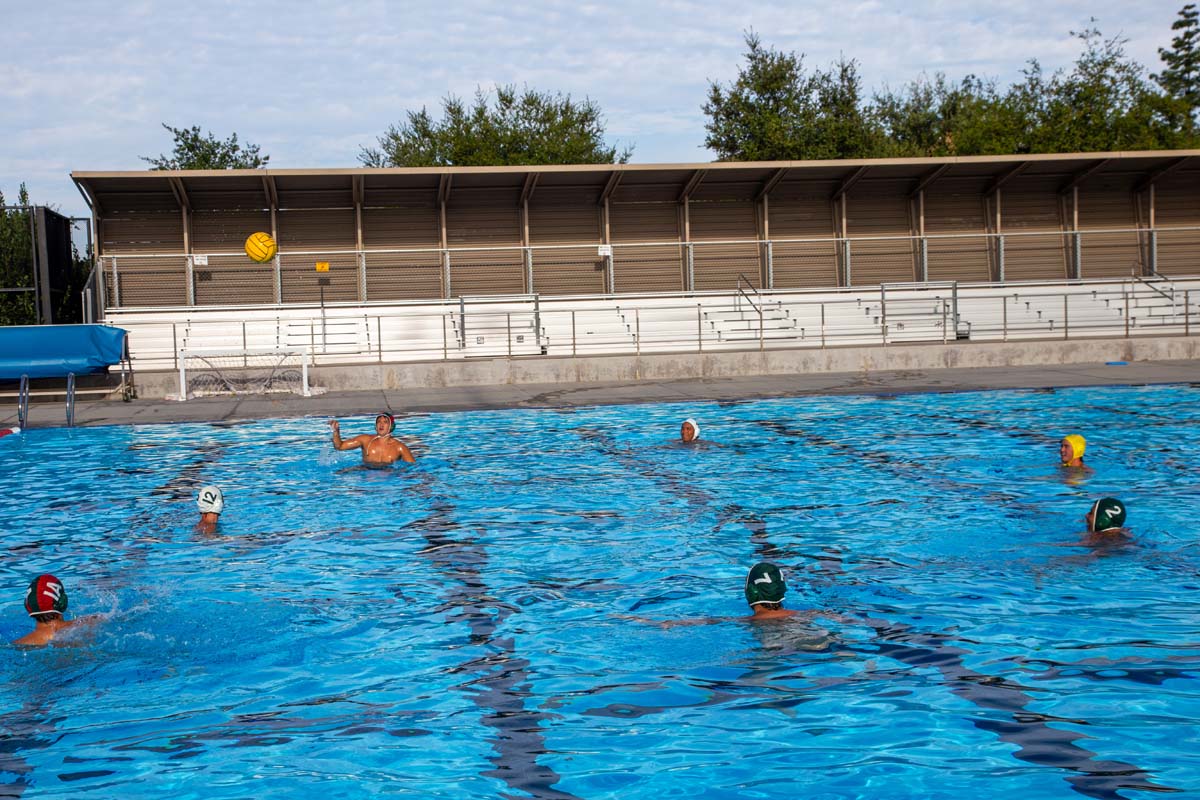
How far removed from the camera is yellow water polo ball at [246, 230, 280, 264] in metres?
29.3

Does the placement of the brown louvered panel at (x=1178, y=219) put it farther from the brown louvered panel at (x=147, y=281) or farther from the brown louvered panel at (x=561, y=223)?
the brown louvered panel at (x=147, y=281)

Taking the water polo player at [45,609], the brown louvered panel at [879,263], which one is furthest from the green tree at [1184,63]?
the water polo player at [45,609]

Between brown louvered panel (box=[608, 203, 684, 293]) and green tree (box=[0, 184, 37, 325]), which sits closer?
green tree (box=[0, 184, 37, 325])

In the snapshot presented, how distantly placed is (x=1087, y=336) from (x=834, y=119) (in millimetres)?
21357

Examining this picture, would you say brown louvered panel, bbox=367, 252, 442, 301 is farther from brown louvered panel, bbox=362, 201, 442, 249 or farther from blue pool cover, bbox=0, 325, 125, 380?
blue pool cover, bbox=0, 325, 125, 380

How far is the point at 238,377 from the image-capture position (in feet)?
81.8

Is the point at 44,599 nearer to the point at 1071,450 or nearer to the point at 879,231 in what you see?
the point at 1071,450

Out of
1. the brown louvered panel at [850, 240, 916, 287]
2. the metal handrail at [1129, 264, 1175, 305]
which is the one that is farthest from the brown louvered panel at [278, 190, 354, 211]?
the metal handrail at [1129, 264, 1175, 305]

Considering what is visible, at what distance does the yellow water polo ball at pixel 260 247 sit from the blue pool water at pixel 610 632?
51.2 feet

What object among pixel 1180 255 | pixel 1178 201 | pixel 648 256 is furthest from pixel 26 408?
pixel 1178 201

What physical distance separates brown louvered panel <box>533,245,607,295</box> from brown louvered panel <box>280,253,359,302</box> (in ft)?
17.6

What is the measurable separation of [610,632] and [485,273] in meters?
26.7

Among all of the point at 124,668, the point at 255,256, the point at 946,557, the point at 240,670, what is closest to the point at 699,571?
the point at 946,557

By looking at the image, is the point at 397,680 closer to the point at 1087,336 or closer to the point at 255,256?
the point at 255,256
